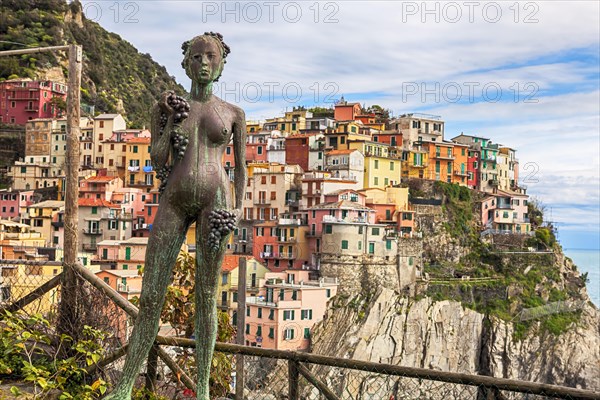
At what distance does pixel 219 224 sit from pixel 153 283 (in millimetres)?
535

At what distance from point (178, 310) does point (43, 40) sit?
71672 mm

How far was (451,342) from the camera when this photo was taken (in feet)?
154

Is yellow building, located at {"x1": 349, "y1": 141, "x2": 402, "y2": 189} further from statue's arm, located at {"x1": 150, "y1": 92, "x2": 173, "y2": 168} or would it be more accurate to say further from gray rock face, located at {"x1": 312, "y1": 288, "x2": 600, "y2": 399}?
statue's arm, located at {"x1": 150, "y1": 92, "x2": 173, "y2": 168}

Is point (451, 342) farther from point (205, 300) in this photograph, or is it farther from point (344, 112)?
point (205, 300)

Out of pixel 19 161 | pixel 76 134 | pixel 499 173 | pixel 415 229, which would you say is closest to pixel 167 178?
pixel 76 134

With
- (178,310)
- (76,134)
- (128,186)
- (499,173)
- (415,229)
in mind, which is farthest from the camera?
(499,173)

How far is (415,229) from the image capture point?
53.7 m

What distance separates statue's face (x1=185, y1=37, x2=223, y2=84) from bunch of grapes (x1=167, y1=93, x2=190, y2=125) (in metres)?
0.17

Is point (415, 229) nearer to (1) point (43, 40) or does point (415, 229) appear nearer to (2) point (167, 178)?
(1) point (43, 40)

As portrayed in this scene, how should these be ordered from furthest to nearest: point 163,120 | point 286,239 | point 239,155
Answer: point 286,239 < point 239,155 < point 163,120

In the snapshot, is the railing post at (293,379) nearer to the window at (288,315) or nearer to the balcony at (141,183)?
the window at (288,315)

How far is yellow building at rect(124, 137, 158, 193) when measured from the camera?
191ft

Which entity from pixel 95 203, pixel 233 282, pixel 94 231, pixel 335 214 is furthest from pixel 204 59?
pixel 95 203

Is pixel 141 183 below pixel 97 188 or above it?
above
